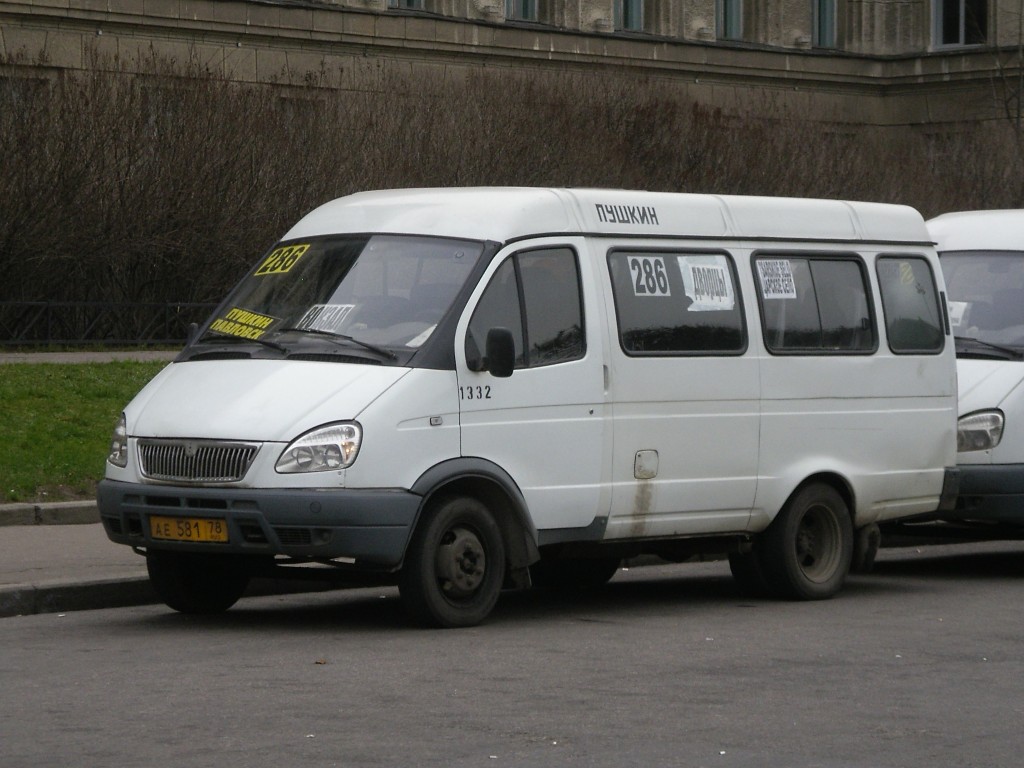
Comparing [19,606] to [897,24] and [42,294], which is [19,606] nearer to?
[42,294]

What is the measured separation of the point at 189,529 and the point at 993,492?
5515mm

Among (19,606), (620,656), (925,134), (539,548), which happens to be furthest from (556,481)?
(925,134)

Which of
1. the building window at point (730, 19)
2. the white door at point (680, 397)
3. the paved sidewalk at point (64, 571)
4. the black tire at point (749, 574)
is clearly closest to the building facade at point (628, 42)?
the building window at point (730, 19)

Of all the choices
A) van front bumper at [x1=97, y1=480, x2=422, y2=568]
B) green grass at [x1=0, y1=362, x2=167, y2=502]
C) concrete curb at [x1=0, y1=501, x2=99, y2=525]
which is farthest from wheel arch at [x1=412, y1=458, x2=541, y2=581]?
green grass at [x1=0, y1=362, x2=167, y2=502]

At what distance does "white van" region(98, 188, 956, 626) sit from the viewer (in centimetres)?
980

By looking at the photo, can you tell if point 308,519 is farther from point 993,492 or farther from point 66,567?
point 993,492

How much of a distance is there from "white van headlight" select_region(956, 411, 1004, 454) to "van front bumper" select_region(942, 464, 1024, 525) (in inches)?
5.7

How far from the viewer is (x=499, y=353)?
402 inches

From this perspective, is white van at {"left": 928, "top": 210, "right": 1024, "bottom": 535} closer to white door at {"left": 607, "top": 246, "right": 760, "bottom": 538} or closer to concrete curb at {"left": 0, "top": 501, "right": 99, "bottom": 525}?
white door at {"left": 607, "top": 246, "right": 760, "bottom": 538}

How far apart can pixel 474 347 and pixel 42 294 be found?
1956 centimetres

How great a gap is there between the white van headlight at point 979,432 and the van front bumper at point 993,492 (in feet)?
0.47

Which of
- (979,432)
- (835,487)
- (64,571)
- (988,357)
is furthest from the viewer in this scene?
(988,357)

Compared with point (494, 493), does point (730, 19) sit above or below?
above

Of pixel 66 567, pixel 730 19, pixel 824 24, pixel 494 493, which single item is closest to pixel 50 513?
pixel 66 567
